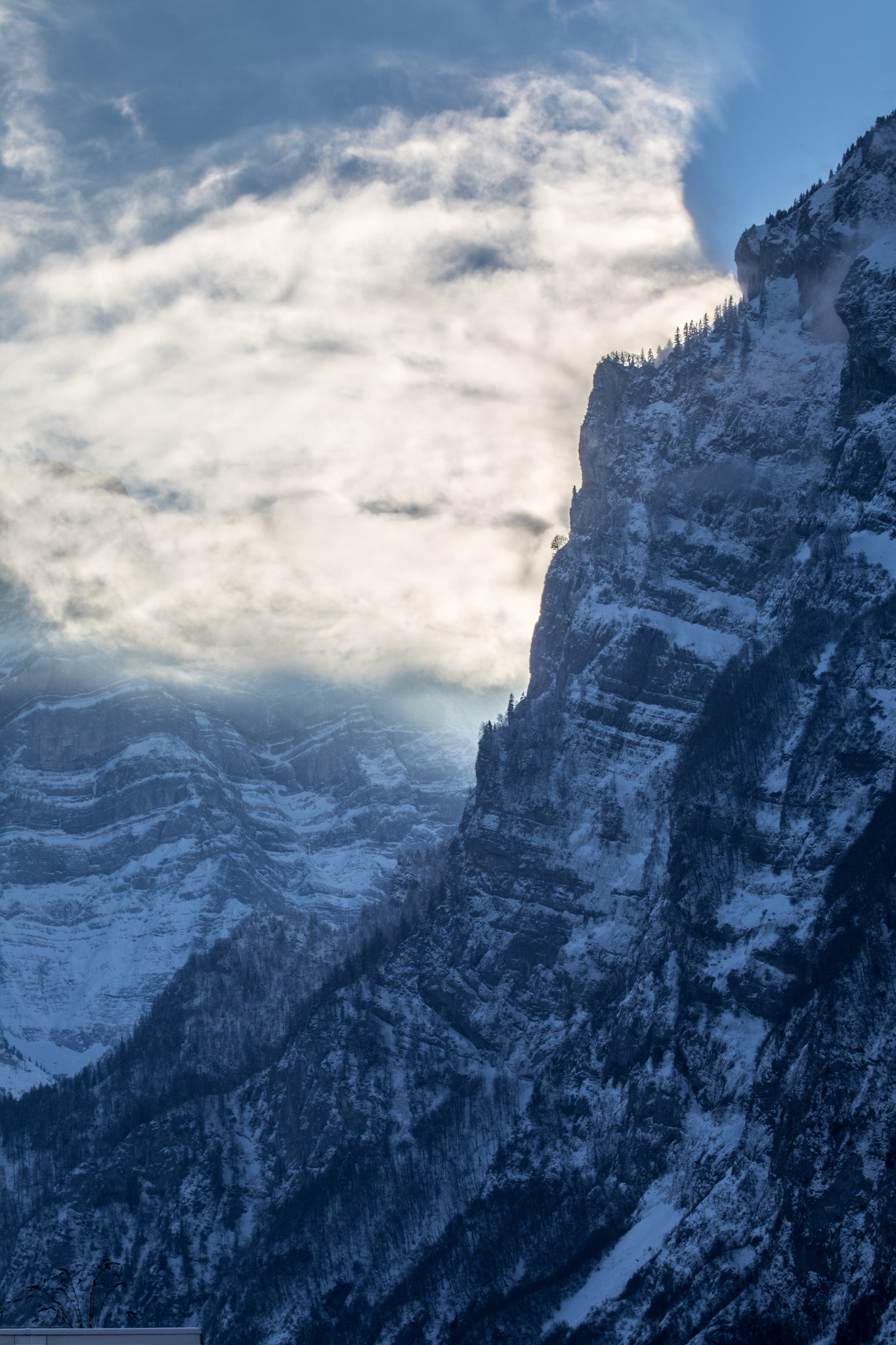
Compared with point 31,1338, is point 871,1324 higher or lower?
lower

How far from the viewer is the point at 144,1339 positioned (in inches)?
4313

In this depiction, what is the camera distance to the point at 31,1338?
108m

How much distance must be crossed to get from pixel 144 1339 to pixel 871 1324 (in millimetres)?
117512

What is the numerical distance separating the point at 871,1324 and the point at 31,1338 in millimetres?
123107

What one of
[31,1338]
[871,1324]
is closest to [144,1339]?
[31,1338]

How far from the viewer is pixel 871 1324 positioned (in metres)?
200

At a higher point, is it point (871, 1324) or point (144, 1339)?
point (144, 1339)

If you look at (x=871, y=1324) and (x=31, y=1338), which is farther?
(x=871, y=1324)

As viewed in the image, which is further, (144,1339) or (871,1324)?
(871,1324)

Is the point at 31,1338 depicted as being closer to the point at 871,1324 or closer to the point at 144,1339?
the point at 144,1339

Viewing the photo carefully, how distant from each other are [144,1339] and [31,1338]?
6950 millimetres
